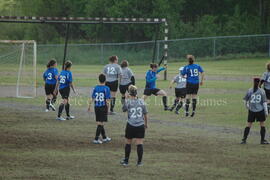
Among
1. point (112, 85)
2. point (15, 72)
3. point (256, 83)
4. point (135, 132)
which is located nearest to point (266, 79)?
point (256, 83)

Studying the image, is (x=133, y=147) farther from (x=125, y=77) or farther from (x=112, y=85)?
(x=125, y=77)

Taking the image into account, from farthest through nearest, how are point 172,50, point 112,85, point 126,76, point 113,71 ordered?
point 172,50 → point 126,76 → point 112,85 → point 113,71

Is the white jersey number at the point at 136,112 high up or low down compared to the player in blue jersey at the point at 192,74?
down

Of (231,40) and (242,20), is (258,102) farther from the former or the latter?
(242,20)

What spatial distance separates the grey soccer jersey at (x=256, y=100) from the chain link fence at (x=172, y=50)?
36095mm

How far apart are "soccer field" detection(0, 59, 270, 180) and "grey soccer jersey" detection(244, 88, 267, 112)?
1.00 meters

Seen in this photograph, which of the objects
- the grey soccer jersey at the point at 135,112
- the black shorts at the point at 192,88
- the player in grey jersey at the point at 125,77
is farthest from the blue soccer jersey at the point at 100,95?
the player in grey jersey at the point at 125,77

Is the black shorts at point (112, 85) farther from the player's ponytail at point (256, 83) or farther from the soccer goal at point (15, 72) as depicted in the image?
the soccer goal at point (15, 72)

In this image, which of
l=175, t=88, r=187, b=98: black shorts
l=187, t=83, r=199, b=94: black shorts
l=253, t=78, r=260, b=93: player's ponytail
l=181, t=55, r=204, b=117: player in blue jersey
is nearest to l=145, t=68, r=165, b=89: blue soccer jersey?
l=175, t=88, r=187, b=98: black shorts

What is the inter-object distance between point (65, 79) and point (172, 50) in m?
34.4

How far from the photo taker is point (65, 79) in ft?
64.4

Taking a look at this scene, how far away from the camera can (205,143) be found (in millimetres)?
15445

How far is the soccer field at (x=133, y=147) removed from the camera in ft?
39.1

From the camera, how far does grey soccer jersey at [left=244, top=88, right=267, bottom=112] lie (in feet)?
50.1
